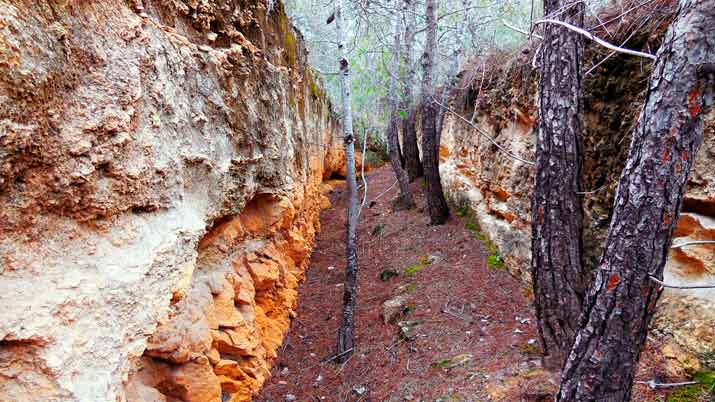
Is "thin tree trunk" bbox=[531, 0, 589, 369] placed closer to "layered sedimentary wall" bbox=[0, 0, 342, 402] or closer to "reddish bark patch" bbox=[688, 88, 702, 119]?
"reddish bark patch" bbox=[688, 88, 702, 119]

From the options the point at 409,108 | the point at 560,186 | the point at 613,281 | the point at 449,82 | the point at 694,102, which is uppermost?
the point at 449,82

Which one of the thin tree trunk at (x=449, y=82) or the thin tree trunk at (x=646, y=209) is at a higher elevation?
the thin tree trunk at (x=449, y=82)

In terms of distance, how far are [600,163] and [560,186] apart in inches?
44.3

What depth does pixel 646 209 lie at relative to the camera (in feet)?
7.08

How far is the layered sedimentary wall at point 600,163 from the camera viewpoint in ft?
10.5

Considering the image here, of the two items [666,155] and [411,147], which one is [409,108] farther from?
[666,155]

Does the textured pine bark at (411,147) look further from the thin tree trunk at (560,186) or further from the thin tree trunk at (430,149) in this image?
the thin tree trunk at (560,186)

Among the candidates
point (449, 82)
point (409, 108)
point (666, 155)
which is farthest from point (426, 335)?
point (409, 108)

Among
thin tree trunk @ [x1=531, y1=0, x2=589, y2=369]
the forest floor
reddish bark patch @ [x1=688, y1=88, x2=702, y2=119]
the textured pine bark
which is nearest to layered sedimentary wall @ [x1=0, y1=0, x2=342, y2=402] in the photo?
the forest floor

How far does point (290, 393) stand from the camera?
4.70m

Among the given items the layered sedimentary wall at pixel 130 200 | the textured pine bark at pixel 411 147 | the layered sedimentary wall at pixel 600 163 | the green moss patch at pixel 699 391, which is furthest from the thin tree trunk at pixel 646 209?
the textured pine bark at pixel 411 147

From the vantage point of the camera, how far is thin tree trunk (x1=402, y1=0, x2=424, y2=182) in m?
8.80

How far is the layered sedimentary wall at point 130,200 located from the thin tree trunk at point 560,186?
325cm

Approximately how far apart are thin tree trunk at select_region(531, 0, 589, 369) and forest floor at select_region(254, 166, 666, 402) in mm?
696
